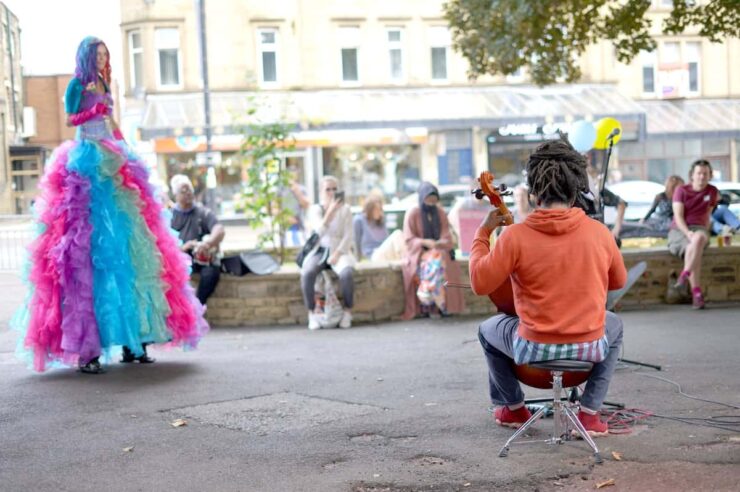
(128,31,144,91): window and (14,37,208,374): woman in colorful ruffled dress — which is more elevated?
(128,31,144,91): window

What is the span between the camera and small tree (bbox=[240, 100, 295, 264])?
587 inches

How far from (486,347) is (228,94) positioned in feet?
98.2

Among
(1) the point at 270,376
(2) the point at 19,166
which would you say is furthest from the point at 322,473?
(2) the point at 19,166

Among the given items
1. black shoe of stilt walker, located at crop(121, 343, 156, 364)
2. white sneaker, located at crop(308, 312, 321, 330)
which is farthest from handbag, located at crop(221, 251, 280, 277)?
black shoe of stilt walker, located at crop(121, 343, 156, 364)

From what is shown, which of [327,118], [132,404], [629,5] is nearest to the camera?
[132,404]

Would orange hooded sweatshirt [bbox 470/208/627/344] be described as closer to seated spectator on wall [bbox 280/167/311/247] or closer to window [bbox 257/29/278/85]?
seated spectator on wall [bbox 280/167/311/247]

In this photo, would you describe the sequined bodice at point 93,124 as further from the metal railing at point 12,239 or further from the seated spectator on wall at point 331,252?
the seated spectator on wall at point 331,252

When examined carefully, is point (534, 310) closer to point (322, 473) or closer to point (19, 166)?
point (322, 473)

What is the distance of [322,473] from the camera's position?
5312mm

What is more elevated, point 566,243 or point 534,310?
point 566,243

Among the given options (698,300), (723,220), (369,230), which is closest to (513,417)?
(698,300)

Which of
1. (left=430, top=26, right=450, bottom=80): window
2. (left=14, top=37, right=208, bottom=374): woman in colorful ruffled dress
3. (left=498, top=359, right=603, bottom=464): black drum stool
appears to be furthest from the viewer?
(left=430, top=26, right=450, bottom=80): window

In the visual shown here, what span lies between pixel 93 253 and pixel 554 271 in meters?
4.22

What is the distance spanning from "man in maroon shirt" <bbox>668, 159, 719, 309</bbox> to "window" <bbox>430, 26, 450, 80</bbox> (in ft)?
79.6
